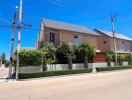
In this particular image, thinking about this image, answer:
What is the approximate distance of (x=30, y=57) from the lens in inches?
779

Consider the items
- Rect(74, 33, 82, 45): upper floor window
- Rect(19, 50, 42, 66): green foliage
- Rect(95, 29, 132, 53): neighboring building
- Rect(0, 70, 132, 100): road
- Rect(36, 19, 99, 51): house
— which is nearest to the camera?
Rect(0, 70, 132, 100): road

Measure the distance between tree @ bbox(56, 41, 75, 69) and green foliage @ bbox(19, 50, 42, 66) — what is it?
4.58m

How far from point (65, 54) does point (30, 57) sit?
19.5ft

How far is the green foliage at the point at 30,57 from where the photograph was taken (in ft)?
63.9

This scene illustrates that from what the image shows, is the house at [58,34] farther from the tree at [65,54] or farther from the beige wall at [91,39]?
the tree at [65,54]

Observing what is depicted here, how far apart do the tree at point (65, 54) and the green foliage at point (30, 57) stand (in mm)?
→ 4582

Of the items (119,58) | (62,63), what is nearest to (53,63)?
(62,63)

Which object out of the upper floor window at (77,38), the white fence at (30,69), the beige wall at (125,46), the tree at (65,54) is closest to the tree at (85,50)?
the tree at (65,54)

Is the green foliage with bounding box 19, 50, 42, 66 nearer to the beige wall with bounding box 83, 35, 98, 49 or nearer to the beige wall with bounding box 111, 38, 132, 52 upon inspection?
the beige wall with bounding box 83, 35, 98, 49

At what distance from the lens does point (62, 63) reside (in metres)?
24.4

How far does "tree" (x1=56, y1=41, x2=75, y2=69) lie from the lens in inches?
937

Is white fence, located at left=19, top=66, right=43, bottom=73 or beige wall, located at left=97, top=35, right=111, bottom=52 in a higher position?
beige wall, located at left=97, top=35, right=111, bottom=52

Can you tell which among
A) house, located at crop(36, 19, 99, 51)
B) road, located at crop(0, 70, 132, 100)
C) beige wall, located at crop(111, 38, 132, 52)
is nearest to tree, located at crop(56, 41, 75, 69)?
house, located at crop(36, 19, 99, 51)

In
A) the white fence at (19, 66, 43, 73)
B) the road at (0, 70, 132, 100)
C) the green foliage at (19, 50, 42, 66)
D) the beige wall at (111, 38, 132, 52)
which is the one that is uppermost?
the beige wall at (111, 38, 132, 52)
